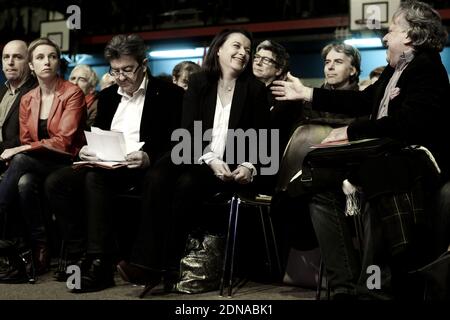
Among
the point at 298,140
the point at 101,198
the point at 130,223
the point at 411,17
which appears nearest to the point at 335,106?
the point at 298,140

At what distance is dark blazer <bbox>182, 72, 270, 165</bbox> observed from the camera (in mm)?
2684

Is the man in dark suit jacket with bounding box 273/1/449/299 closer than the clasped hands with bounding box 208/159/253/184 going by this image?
Yes

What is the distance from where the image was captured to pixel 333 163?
7.02 ft

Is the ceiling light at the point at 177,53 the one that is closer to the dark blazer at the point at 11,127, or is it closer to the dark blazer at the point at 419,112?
the dark blazer at the point at 11,127

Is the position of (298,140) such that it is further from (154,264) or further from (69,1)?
(69,1)

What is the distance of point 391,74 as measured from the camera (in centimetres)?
233

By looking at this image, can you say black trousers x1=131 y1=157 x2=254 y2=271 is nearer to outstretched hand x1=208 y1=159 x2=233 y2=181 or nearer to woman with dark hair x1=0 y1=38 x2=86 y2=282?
outstretched hand x1=208 y1=159 x2=233 y2=181

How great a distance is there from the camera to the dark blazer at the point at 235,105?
268cm

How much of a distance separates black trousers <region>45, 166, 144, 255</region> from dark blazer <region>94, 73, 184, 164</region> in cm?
16

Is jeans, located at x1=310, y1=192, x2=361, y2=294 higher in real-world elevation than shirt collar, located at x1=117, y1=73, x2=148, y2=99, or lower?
lower

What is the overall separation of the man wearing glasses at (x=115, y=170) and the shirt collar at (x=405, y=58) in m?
1.14

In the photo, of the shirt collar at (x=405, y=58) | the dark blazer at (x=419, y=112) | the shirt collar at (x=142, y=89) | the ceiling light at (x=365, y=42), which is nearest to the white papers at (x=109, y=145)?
the shirt collar at (x=142, y=89)

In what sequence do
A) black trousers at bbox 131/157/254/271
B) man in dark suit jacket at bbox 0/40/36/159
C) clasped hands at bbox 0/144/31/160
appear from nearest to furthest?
1. black trousers at bbox 131/157/254/271
2. clasped hands at bbox 0/144/31/160
3. man in dark suit jacket at bbox 0/40/36/159

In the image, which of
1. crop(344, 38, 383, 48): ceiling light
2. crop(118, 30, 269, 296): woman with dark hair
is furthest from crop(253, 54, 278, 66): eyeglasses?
crop(344, 38, 383, 48): ceiling light
